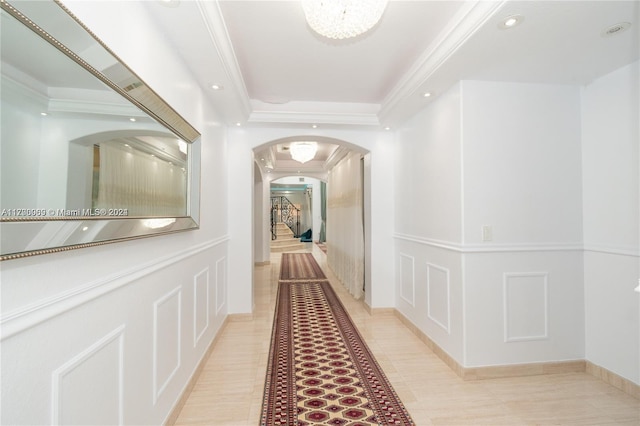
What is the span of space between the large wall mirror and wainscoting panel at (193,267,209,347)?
1101mm

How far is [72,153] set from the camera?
930mm

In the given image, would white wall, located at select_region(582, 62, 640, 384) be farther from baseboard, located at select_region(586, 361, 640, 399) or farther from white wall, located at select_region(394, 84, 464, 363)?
white wall, located at select_region(394, 84, 464, 363)

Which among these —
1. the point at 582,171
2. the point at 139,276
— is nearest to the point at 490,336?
the point at 582,171

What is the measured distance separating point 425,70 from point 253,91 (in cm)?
182

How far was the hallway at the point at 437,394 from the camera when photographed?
1.98 metres

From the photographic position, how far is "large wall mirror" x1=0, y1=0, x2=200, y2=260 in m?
0.74

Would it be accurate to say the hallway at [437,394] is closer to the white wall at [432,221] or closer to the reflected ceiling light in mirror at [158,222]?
the white wall at [432,221]

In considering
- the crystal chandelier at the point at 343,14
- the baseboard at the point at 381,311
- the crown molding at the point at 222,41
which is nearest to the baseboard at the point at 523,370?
the baseboard at the point at 381,311

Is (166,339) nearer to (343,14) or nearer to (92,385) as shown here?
(92,385)

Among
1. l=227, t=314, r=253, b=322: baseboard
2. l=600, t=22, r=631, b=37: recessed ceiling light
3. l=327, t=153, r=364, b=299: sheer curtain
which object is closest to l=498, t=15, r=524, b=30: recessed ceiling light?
l=600, t=22, r=631, b=37: recessed ceiling light

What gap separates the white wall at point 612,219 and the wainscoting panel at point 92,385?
328 centimetres

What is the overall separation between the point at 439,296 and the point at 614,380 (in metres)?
1.36

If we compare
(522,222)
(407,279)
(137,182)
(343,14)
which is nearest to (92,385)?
(137,182)

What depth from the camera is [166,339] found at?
1818mm
